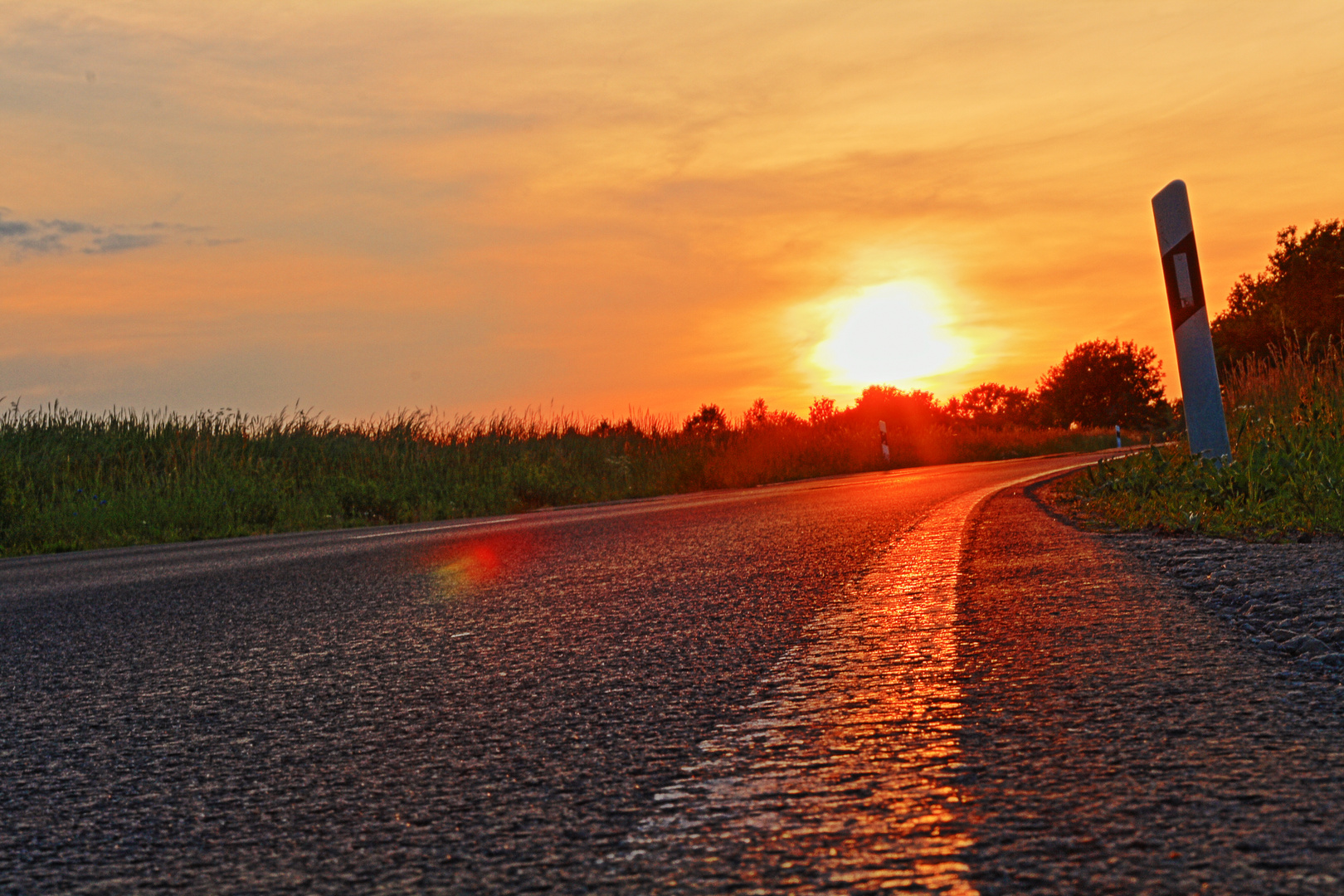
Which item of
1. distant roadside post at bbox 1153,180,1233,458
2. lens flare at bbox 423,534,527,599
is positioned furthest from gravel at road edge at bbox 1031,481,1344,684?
lens flare at bbox 423,534,527,599

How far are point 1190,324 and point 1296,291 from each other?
52.3 metres

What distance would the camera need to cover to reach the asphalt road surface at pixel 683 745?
5.46 feet

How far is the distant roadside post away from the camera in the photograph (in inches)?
290

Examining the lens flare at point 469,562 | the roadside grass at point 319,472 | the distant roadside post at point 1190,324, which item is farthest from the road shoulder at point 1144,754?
the roadside grass at point 319,472

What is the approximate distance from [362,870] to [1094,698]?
1.61 metres

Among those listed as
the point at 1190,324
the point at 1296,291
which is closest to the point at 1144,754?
the point at 1190,324

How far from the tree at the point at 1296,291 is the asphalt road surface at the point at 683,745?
50.4 m

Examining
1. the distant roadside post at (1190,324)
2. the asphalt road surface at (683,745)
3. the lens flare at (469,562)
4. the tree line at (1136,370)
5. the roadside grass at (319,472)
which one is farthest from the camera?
the tree line at (1136,370)

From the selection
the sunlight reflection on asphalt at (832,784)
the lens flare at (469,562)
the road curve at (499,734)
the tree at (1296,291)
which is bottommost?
the sunlight reflection on asphalt at (832,784)

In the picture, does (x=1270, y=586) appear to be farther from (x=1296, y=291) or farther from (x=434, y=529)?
(x=1296, y=291)

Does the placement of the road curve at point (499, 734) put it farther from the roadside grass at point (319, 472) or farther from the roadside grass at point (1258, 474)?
the roadside grass at point (319, 472)

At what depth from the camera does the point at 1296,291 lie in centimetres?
5253

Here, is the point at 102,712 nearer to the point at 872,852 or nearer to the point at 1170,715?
the point at 872,852

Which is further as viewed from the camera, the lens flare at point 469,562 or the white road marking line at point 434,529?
the white road marking line at point 434,529
